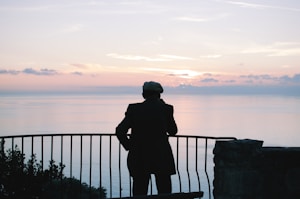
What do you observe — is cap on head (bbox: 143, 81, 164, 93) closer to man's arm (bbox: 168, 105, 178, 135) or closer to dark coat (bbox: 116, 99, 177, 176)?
dark coat (bbox: 116, 99, 177, 176)

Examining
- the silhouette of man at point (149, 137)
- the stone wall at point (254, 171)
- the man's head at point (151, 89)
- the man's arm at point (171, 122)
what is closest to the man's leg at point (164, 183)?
the silhouette of man at point (149, 137)

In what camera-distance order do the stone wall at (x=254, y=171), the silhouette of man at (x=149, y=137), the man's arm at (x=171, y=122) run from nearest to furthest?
the silhouette of man at (x=149, y=137), the man's arm at (x=171, y=122), the stone wall at (x=254, y=171)

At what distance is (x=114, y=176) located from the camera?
9606cm

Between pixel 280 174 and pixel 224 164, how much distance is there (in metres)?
0.84

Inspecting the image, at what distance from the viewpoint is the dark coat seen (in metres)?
6.12

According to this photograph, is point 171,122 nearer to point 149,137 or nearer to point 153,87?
point 149,137

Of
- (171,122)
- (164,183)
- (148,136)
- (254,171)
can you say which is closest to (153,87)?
(171,122)

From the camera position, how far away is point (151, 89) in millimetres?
6137

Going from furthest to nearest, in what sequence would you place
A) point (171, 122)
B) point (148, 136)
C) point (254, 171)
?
point (254, 171) → point (171, 122) → point (148, 136)

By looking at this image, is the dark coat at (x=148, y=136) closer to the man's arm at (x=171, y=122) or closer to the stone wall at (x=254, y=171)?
the man's arm at (x=171, y=122)

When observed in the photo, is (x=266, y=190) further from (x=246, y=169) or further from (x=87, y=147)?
(x=87, y=147)

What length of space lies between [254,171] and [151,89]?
7.20 ft

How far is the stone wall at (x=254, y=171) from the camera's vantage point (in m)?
7.18

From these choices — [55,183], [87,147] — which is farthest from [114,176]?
[55,183]
